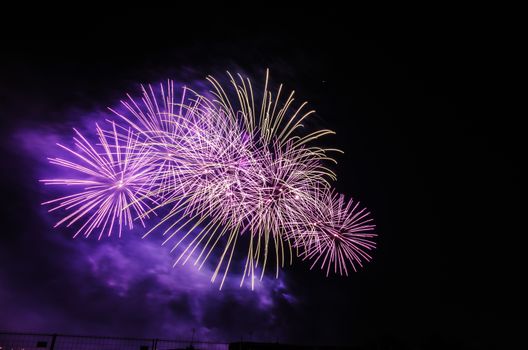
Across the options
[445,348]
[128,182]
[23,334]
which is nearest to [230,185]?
[128,182]

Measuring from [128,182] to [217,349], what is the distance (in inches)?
377

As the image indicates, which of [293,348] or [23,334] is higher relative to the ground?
[293,348]

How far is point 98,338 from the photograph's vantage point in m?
14.3

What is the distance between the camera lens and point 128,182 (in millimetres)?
14125

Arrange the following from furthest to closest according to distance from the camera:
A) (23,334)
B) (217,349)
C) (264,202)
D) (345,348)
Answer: (345,348) → (217,349) → (264,202) → (23,334)

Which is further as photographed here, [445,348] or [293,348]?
[293,348]

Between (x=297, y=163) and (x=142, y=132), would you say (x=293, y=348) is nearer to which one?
(x=297, y=163)

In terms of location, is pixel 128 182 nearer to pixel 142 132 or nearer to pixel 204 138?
pixel 142 132

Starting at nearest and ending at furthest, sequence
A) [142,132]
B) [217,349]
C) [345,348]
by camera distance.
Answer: [142,132] < [217,349] < [345,348]

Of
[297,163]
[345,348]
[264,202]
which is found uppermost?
[297,163]

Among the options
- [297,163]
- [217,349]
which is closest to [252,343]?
[217,349]

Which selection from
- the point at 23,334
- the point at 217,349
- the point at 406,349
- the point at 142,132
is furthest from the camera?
the point at 406,349

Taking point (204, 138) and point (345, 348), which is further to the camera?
point (345, 348)

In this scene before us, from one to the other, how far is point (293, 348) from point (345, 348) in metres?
4.86
